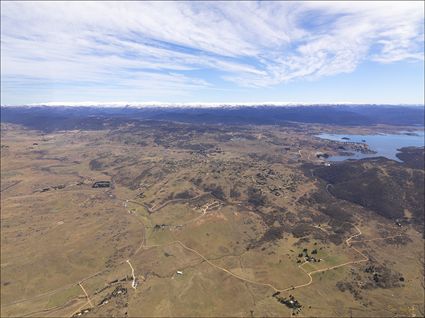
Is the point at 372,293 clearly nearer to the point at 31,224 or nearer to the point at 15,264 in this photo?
the point at 15,264

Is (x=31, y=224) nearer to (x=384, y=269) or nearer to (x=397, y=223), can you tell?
(x=384, y=269)

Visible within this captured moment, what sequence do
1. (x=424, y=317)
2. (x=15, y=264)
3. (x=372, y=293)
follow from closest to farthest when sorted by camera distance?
(x=424, y=317) < (x=372, y=293) < (x=15, y=264)

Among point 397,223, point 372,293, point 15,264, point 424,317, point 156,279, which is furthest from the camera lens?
point 397,223

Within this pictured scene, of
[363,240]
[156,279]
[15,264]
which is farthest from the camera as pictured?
[363,240]

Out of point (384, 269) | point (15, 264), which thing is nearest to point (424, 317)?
point (384, 269)

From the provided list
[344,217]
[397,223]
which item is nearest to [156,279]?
[344,217]

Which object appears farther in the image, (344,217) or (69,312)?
(344,217)

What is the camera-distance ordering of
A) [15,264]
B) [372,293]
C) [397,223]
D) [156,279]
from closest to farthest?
1. [372,293]
2. [156,279]
3. [15,264]
4. [397,223]

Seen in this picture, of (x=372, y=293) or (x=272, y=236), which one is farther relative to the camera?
(x=272, y=236)
